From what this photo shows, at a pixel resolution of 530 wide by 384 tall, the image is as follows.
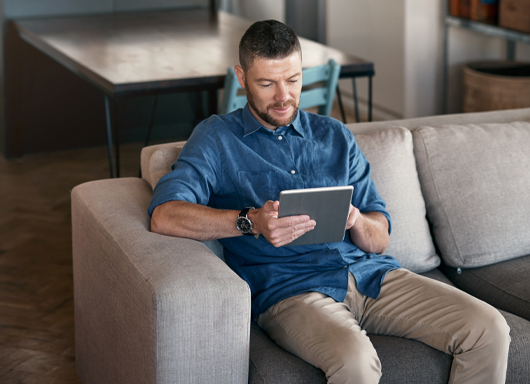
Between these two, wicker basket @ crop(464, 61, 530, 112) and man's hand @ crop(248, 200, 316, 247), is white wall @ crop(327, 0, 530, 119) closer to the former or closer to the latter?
wicker basket @ crop(464, 61, 530, 112)

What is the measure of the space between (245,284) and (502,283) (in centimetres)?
91

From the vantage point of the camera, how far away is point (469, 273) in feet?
7.14

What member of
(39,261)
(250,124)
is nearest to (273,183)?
(250,124)

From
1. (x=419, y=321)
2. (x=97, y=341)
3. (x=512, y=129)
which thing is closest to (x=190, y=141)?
(x=97, y=341)

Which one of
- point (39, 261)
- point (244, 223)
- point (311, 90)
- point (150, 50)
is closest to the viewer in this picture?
point (244, 223)

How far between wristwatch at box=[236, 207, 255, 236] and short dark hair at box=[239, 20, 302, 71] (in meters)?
0.41

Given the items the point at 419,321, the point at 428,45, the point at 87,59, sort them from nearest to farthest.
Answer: the point at 419,321 → the point at 87,59 → the point at 428,45

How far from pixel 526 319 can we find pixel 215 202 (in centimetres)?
92

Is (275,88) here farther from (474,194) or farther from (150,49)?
(150,49)

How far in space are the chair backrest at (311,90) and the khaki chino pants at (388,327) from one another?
4.00 ft

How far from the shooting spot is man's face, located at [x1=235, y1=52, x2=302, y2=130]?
1.82 m

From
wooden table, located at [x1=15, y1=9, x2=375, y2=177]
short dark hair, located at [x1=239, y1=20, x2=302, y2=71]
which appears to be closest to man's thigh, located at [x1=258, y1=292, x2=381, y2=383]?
short dark hair, located at [x1=239, y1=20, x2=302, y2=71]

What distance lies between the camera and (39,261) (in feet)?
10.2

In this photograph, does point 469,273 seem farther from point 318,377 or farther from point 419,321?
point 318,377
